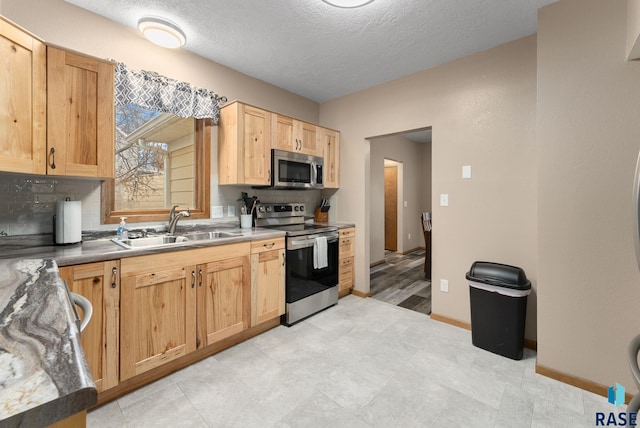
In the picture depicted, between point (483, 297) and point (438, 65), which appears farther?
point (438, 65)

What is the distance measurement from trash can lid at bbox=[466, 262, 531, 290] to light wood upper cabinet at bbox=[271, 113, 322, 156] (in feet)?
7.15

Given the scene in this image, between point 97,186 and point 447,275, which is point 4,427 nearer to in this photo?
point 97,186

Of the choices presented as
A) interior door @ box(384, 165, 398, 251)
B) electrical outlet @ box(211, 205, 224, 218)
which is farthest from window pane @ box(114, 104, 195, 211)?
interior door @ box(384, 165, 398, 251)

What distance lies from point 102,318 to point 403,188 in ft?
18.2

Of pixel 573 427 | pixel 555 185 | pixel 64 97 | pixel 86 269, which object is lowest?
pixel 573 427

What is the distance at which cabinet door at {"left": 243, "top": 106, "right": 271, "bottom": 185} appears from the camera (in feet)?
9.18

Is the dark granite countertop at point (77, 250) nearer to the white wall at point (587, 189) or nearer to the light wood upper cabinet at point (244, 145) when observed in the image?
the light wood upper cabinet at point (244, 145)

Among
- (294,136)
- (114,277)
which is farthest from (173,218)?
(294,136)

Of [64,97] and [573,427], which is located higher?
[64,97]

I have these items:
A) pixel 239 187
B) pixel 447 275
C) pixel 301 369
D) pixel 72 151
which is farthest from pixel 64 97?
pixel 447 275

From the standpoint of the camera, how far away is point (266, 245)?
259 centimetres

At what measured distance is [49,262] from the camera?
1.35 meters

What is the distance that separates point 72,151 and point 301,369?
2131 millimetres

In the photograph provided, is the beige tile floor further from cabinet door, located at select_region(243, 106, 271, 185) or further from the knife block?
the knife block
